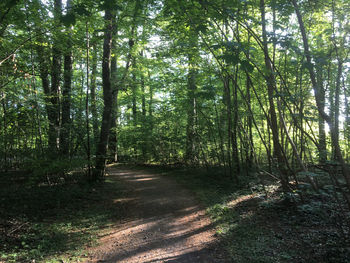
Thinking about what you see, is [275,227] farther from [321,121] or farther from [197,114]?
[197,114]

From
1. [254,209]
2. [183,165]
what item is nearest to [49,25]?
[254,209]

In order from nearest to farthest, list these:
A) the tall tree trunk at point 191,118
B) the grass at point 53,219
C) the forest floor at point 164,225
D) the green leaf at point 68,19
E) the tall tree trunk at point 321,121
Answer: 1. the green leaf at point 68,19
2. the tall tree trunk at point 321,121
3. the forest floor at point 164,225
4. the grass at point 53,219
5. the tall tree trunk at point 191,118

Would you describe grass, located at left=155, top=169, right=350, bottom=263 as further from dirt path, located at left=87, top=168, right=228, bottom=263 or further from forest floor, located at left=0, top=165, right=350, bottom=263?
dirt path, located at left=87, top=168, right=228, bottom=263

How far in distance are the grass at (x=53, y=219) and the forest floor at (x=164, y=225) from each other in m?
0.02

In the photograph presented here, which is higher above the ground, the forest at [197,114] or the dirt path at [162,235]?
the forest at [197,114]

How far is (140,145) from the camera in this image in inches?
599

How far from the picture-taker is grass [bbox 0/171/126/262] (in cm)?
407

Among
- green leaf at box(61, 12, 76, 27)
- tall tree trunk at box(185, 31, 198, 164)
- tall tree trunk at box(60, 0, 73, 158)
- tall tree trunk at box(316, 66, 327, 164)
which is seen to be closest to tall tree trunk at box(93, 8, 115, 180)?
tall tree trunk at box(60, 0, 73, 158)

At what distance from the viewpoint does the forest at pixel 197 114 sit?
383cm

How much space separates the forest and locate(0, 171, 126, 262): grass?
0.04m

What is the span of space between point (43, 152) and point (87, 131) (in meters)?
1.55

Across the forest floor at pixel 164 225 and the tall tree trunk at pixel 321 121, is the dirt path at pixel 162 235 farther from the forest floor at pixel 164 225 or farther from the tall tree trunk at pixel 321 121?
the tall tree trunk at pixel 321 121

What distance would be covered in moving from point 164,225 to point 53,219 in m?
2.92

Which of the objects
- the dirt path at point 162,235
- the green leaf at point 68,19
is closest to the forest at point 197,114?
the green leaf at point 68,19
